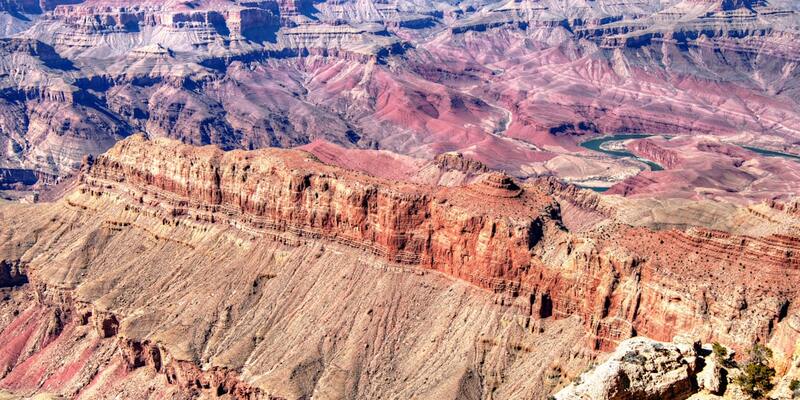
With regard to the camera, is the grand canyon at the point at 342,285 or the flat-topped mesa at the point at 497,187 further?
the flat-topped mesa at the point at 497,187

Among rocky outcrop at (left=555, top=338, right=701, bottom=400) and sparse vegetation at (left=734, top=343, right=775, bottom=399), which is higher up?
sparse vegetation at (left=734, top=343, right=775, bottom=399)

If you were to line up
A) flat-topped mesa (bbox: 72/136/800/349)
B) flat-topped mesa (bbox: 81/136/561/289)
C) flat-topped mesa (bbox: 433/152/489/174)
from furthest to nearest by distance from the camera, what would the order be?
flat-topped mesa (bbox: 433/152/489/174) < flat-topped mesa (bbox: 81/136/561/289) < flat-topped mesa (bbox: 72/136/800/349)

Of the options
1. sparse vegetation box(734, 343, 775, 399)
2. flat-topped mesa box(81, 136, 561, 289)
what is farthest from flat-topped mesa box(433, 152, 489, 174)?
sparse vegetation box(734, 343, 775, 399)

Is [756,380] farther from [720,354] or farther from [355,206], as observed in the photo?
[355,206]

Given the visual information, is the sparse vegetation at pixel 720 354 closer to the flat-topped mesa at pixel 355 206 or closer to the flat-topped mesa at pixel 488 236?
the flat-topped mesa at pixel 488 236

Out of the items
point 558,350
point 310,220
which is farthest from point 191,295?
point 558,350

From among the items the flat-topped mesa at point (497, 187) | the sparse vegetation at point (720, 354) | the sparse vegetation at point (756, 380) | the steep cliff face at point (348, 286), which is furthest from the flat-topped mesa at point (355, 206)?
the sparse vegetation at point (756, 380)

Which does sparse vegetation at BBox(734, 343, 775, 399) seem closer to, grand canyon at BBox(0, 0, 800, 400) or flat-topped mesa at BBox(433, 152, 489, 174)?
grand canyon at BBox(0, 0, 800, 400)

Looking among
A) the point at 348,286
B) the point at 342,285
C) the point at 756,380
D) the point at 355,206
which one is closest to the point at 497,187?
the point at 355,206
